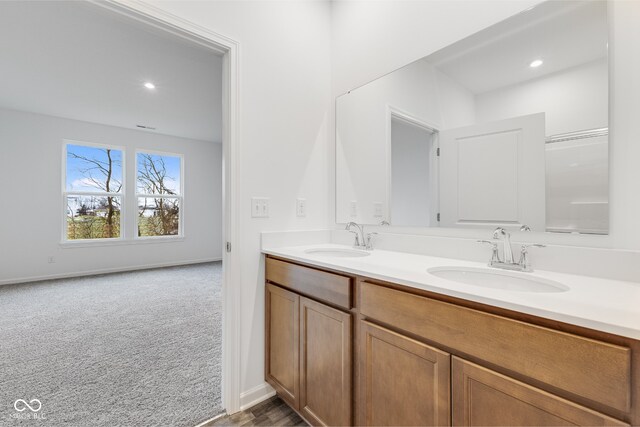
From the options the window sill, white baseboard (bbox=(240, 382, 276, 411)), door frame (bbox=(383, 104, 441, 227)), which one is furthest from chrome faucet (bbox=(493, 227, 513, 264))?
the window sill

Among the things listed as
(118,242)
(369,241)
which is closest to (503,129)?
(369,241)

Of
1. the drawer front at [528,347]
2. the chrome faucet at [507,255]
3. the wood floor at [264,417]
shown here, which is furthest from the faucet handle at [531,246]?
the wood floor at [264,417]

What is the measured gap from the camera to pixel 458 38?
140 centimetres

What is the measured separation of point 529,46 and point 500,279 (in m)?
1.01

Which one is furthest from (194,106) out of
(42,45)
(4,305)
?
(4,305)

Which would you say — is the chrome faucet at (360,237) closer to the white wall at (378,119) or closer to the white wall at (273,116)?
the white wall at (378,119)

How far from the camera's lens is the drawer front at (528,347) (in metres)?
0.58

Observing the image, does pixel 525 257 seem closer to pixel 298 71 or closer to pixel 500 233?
pixel 500 233

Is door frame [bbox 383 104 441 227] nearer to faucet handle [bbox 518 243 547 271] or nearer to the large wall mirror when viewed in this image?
the large wall mirror

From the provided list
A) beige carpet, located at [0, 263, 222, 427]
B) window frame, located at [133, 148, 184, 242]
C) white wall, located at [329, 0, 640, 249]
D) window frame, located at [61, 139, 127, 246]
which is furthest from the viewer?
window frame, located at [133, 148, 184, 242]

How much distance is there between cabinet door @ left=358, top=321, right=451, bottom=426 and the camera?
2.82 ft

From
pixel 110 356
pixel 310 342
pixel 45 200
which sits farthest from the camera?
pixel 45 200

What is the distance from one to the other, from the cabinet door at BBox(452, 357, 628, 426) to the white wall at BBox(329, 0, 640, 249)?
69 centimetres

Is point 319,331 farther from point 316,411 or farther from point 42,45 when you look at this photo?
point 42,45
